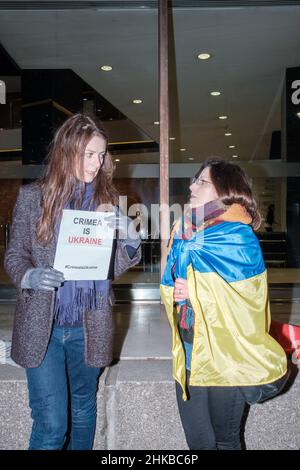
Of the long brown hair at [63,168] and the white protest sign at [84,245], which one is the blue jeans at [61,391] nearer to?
the white protest sign at [84,245]

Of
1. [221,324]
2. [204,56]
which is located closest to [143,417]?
[221,324]

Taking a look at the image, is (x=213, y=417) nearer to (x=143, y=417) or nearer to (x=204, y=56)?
(x=143, y=417)

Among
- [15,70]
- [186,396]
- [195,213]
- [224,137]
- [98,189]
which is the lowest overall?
[186,396]

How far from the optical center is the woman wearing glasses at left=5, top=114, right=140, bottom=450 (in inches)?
59.7

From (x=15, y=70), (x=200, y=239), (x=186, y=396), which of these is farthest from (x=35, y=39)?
(x=186, y=396)

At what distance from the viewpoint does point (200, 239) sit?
1.47m

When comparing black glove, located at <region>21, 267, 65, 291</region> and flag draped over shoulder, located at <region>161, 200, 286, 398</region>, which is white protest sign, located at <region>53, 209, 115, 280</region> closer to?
black glove, located at <region>21, 267, 65, 291</region>

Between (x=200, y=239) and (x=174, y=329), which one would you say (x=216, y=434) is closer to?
(x=174, y=329)

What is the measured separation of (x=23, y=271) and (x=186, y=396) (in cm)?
79

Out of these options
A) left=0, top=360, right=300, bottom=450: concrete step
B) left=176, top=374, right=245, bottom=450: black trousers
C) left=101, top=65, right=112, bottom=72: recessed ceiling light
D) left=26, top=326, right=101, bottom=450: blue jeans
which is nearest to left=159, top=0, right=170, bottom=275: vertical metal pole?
left=0, top=360, right=300, bottom=450: concrete step

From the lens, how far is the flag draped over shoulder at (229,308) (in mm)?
1431

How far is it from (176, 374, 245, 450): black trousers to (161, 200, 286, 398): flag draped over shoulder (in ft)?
0.28

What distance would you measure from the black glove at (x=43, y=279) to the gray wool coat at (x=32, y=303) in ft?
0.11

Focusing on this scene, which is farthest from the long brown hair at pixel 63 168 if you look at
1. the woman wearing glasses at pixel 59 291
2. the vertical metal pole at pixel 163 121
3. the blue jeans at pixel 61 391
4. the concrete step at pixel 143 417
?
the vertical metal pole at pixel 163 121
